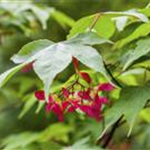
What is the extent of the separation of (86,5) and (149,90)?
191cm

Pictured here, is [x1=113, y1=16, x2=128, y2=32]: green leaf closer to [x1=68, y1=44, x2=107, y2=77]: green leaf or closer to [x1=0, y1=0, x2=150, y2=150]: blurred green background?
[x1=68, y1=44, x2=107, y2=77]: green leaf

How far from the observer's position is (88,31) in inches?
24.3

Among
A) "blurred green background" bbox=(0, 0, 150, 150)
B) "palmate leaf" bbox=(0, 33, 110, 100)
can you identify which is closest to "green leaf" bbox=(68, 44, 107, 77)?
"palmate leaf" bbox=(0, 33, 110, 100)

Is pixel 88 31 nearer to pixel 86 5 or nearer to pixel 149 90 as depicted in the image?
pixel 149 90

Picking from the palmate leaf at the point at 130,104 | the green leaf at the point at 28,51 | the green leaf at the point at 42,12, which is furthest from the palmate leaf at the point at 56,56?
the green leaf at the point at 42,12

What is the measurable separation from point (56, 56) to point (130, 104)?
0.47 ft

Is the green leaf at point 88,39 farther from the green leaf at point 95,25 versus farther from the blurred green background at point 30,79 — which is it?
the blurred green background at point 30,79

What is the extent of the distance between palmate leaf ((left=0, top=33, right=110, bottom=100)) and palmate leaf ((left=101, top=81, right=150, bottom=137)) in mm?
104

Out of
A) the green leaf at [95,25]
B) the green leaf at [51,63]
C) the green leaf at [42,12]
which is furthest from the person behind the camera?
the green leaf at [42,12]

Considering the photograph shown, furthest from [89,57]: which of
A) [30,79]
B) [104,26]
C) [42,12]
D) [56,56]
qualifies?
[30,79]

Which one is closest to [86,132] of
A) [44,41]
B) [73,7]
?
[44,41]

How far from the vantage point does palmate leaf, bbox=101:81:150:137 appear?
24.6 inches

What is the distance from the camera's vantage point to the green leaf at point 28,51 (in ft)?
1.98

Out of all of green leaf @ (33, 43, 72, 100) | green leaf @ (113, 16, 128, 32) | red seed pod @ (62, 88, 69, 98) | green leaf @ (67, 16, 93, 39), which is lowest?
red seed pod @ (62, 88, 69, 98)
